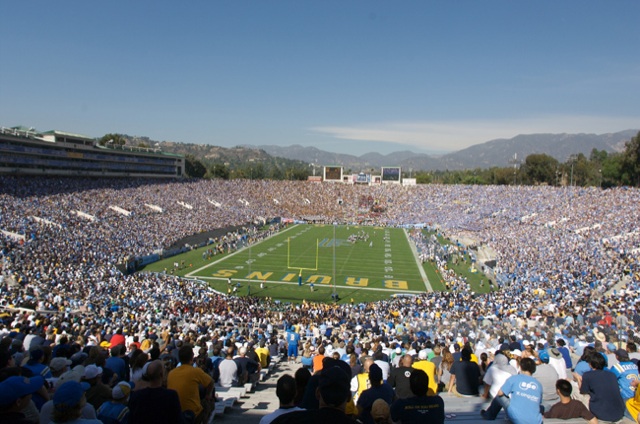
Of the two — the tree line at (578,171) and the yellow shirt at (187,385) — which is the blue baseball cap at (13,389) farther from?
the tree line at (578,171)

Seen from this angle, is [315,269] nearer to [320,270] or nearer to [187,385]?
[320,270]

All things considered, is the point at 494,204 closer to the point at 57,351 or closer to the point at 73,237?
the point at 73,237

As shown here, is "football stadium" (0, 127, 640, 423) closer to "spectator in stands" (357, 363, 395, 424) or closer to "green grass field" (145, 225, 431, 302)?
"spectator in stands" (357, 363, 395, 424)

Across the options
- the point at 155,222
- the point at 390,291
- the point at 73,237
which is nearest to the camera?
the point at 390,291

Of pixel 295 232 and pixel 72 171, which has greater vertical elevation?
pixel 72 171

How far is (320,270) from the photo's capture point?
31953mm

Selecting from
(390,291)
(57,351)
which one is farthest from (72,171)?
(57,351)

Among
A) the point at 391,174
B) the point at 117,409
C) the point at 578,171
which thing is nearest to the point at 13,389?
the point at 117,409

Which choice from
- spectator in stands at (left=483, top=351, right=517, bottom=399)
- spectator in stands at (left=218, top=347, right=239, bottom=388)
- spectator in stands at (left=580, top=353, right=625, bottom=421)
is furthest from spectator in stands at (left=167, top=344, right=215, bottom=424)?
spectator in stands at (left=580, top=353, right=625, bottom=421)

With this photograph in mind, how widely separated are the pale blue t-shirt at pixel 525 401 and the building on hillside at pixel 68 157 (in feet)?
157

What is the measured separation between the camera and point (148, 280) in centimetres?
2406

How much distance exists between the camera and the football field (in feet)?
86.8

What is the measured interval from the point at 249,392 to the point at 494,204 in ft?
181

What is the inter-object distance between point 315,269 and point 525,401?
27.6 metres
